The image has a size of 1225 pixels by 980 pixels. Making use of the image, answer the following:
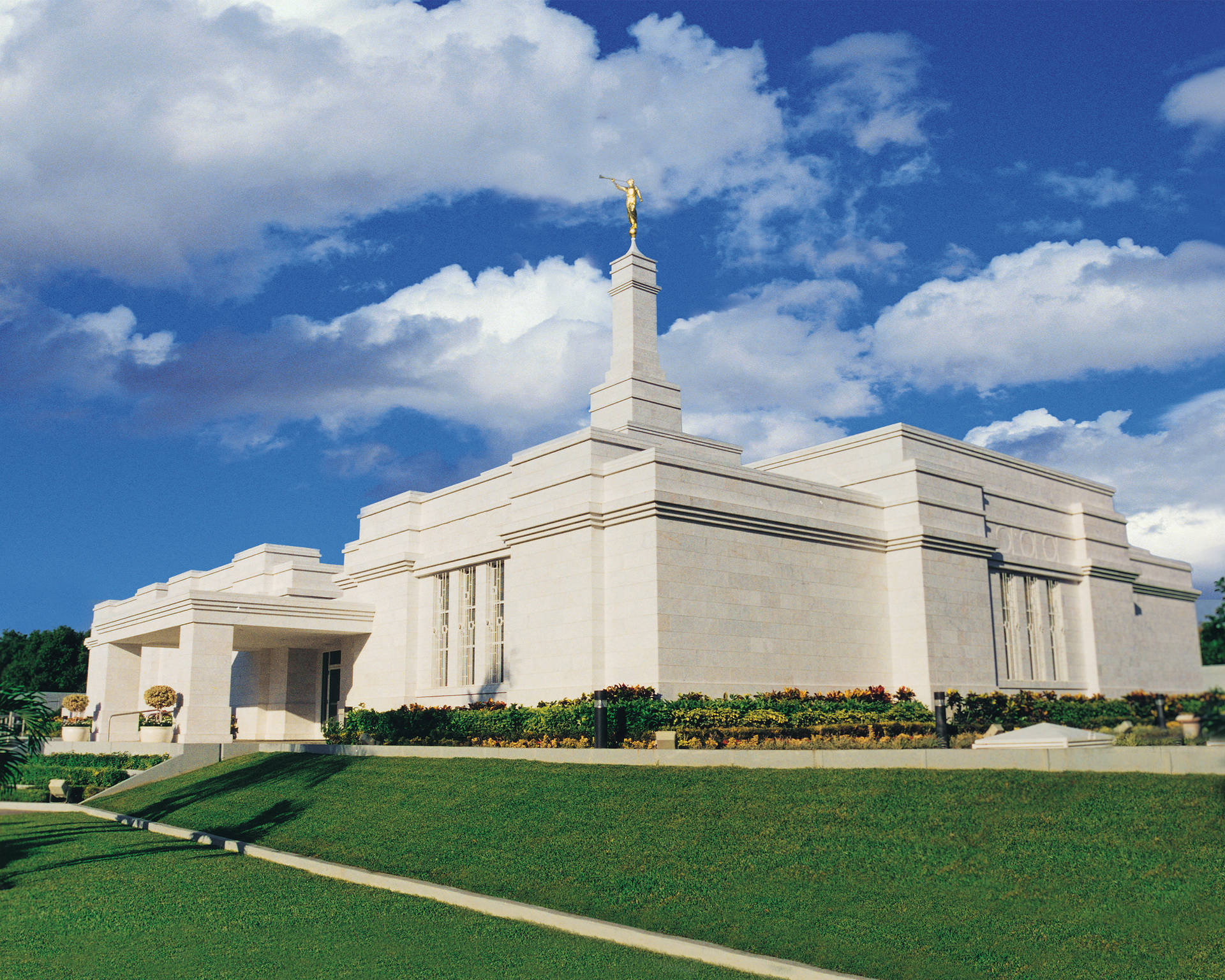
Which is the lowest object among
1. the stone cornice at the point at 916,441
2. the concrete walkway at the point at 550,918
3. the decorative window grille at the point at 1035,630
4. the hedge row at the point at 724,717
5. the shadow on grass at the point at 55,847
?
the shadow on grass at the point at 55,847

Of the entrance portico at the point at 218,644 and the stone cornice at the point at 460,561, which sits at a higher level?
the stone cornice at the point at 460,561

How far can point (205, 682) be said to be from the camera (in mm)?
28141

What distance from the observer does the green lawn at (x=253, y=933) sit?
8.66 meters

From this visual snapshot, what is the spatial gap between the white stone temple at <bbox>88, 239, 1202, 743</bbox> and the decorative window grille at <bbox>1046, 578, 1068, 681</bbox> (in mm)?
65

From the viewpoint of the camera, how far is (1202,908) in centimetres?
832

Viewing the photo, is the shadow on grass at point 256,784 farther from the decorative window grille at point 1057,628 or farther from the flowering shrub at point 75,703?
the decorative window grille at point 1057,628

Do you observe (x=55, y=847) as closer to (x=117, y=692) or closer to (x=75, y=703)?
(x=117, y=692)

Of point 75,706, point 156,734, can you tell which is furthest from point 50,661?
point 156,734

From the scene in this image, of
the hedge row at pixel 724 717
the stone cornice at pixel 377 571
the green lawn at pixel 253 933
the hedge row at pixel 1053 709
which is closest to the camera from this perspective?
the green lawn at pixel 253 933

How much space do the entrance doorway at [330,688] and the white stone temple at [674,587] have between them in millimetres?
82

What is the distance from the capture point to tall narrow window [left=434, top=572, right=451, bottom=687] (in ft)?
93.9

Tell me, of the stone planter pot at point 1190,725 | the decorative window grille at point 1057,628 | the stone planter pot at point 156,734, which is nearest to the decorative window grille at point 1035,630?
the decorative window grille at point 1057,628

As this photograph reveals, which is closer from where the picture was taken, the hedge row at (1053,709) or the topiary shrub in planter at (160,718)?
the hedge row at (1053,709)

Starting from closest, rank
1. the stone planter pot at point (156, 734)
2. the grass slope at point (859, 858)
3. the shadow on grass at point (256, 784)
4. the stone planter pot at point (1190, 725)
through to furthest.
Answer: the stone planter pot at point (1190, 725) → the grass slope at point (859, 858) → the shadow on grass at point (256, 784) → the stone planter pot at point (156, 734)
